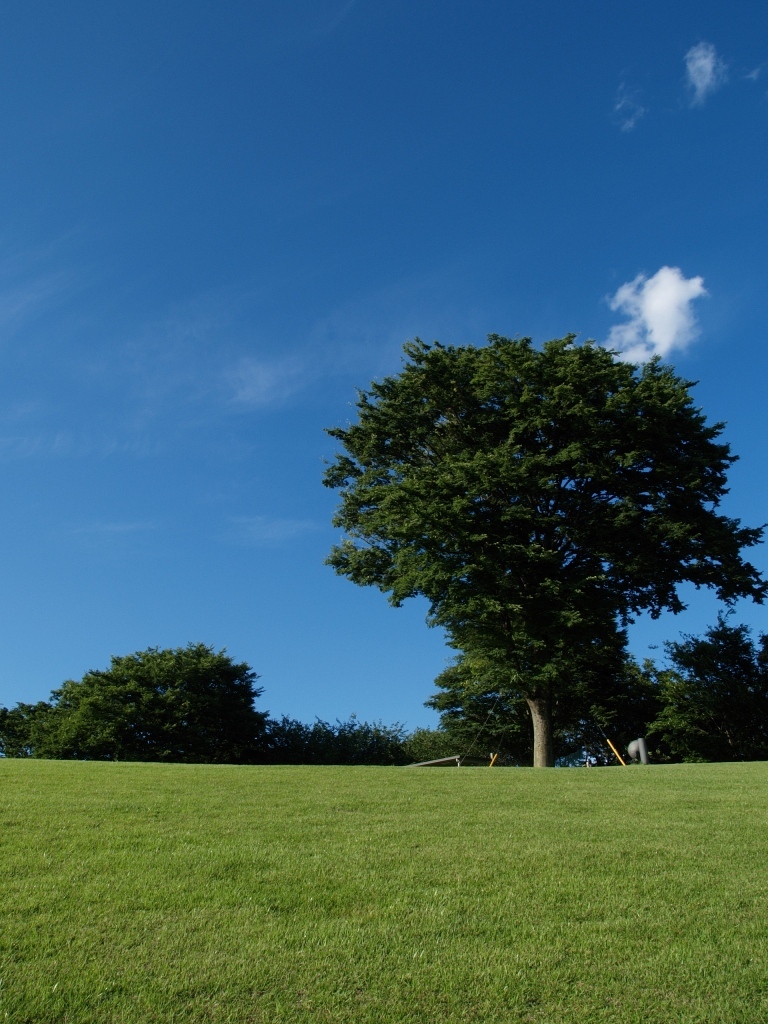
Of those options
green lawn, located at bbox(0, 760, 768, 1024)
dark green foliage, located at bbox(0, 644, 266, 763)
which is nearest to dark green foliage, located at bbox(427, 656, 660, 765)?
dark green foliage, located at bbox(0, 644, 266, 763)

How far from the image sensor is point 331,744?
46.0m

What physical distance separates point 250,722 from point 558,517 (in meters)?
28.7

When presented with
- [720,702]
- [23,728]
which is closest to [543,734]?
[720,702]

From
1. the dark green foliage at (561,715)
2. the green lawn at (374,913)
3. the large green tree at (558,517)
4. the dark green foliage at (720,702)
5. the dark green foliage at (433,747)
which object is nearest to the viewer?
the green lawn at (374,913)

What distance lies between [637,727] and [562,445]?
936 inches

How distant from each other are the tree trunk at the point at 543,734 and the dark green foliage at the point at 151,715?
24.7 metres

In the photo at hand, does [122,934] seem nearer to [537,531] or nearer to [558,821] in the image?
[558,821]

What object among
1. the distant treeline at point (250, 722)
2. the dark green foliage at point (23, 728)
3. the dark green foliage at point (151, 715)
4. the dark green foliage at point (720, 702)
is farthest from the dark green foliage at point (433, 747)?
the dark green foliage at point (23, 728)

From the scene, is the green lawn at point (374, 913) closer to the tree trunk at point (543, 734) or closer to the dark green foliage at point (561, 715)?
the tree trunk at point (543, 734)

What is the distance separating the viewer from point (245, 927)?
17.7 ft

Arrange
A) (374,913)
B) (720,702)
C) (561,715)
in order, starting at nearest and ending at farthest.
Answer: (374,913), (720,702), (561,715)

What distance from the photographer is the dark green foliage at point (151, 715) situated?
43.5m

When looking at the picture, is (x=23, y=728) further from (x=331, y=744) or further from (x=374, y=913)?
(x=374, y=913)

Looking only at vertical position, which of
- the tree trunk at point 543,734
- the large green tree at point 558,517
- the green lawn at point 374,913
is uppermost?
the large green tree at point 558,517
